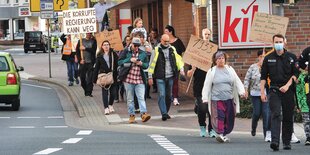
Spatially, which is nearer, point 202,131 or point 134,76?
point 202,131

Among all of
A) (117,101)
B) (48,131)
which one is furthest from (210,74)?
(117,101)

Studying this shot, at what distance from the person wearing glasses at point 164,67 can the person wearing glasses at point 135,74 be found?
0.21 meters

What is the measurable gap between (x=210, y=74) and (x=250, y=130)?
2580 mm

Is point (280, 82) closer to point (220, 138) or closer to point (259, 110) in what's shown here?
point (220, 138)

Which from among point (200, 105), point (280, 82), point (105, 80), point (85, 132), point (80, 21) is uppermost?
point (80, 21)

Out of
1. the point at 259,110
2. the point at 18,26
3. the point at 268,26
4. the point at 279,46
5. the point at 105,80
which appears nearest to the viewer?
the point at 279,46

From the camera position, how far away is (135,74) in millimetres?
18594

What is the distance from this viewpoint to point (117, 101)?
23938 millimetres

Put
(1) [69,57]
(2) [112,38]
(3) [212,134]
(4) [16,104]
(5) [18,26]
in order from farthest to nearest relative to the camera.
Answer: (5) [18,26], (1) [69,57], (4) [16,104], (2) [112,38], (3) [212,134]

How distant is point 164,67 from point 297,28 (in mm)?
4451

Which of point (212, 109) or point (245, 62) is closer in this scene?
point (212, 109)

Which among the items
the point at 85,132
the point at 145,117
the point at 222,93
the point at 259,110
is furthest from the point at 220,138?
the point at 145,117

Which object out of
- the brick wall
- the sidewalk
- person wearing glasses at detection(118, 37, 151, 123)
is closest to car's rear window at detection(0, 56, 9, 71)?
the sidewalk

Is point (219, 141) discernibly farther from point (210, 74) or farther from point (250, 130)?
point (250, 130)
